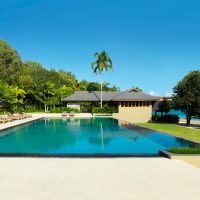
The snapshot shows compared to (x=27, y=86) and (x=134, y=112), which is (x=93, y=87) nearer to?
(x=27, y=86)

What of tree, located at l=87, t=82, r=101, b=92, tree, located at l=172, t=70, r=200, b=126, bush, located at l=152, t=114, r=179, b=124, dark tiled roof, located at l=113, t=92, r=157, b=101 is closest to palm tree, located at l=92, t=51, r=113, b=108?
dark tiled roof, located at l=113, t=92, r=157, b=101

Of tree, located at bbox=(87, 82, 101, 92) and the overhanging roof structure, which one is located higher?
tree, located at bbox=(87, 82, 101, 92)

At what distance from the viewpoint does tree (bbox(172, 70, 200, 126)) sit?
27.4m

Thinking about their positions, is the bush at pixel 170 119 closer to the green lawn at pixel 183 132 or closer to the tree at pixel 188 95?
the tree at pixel 188 95
